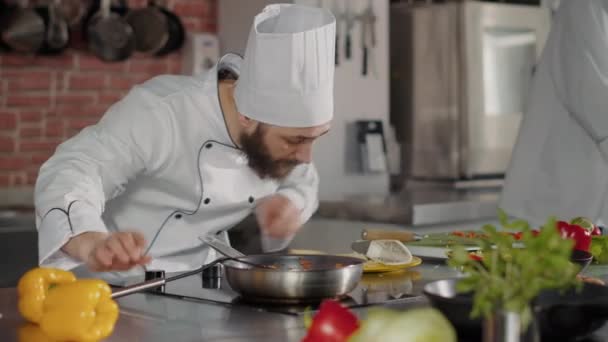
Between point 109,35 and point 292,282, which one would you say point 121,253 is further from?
point 109,35

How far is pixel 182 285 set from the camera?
1.73m

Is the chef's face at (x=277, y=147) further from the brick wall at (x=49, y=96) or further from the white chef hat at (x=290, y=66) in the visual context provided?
the brick wall at (x=49, y=96)

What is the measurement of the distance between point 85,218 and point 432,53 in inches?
111

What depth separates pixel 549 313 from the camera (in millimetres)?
1188

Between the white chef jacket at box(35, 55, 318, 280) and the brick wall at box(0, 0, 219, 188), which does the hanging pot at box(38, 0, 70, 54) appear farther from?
the white chef jacket at box(35, 55, 318, 280)

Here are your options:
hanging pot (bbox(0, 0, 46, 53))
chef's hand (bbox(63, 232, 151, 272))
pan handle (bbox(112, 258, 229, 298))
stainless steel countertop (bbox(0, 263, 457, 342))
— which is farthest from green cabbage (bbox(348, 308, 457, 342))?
hanging pot (bbox(0, 0, 46, 53))

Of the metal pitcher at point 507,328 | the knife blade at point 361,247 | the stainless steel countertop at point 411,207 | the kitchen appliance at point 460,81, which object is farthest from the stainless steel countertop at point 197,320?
the kitchen appliance at point 460,81

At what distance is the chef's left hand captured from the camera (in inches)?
88.7

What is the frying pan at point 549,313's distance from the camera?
119 cm

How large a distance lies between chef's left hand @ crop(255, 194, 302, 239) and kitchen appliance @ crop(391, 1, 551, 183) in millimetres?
2122

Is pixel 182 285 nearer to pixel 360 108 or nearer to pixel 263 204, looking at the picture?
pixel 263 204

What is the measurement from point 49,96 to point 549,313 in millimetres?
3059

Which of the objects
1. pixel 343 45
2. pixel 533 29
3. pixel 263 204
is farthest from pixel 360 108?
pixel 263 204

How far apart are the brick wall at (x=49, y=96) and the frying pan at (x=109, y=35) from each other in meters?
0.07
